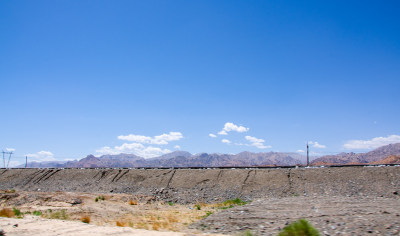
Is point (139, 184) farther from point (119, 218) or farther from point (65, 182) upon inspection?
point (119, 218)

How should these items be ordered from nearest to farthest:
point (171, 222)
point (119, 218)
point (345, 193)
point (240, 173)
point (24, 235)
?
point (24, 235), point (171, 222), point (119, 218), point (345, 193), point (240, 173)

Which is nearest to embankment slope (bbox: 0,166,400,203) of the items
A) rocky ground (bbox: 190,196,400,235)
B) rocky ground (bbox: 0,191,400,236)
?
rocky ground (bbox: 0,191,400,236)

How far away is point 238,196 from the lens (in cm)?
3256

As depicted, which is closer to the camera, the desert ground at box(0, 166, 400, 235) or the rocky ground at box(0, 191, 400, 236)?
the rocky ground at box(0, 191, 400, 236)

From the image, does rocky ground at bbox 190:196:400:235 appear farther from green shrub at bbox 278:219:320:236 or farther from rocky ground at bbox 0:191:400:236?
green shrub at bbox 278:219:320:236

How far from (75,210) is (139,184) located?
17364mm

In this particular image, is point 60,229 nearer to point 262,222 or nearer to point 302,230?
point 262,222

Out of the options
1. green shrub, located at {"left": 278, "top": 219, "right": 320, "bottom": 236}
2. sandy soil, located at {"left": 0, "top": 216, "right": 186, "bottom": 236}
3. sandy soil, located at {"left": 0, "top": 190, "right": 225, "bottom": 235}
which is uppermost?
green shrub, located at {"left": 278, "top": 219, "right": 320, "bottom": 236}

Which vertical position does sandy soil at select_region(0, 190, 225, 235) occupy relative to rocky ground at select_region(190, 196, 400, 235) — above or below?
below

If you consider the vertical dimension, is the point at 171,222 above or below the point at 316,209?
below

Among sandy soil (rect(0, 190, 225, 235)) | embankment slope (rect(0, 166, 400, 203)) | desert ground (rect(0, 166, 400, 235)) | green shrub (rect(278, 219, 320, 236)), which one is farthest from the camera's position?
embankment slope (rect(0, 166, 400, 203))

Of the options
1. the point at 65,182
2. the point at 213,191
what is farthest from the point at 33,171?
the point at 213,191

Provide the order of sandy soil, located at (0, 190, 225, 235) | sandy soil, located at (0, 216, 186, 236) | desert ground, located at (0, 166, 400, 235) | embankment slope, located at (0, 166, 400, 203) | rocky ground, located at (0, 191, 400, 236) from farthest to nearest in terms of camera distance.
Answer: embankment slope, located at (0, 166, 400, 203), desert ground, located at (0, 166, 400, 235), sandy soil, located at (0, 190, 225, 235), sandy soil, located at (0, 216, 186, 236), rocky ground, located at (0, 191, 400, 236)

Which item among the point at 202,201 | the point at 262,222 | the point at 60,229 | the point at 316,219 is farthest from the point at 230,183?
the point at 60,229
